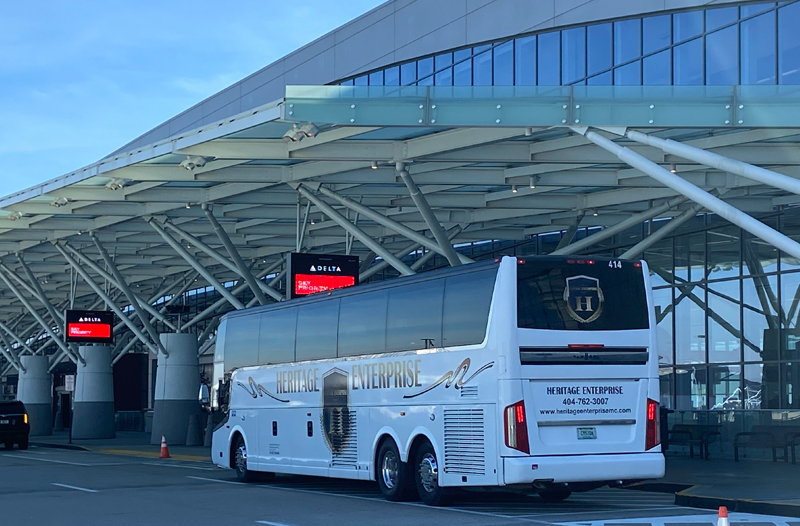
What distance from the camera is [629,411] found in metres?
16.6

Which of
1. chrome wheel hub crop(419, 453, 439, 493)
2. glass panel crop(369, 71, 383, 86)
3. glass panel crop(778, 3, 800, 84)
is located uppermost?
glass panel crop(369, 71, 383, 86)

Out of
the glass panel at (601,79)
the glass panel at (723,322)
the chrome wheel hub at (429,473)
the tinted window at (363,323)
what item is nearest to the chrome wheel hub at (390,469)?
the chrome wheel hub at (429,473)

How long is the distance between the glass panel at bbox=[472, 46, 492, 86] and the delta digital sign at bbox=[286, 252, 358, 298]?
10917mm

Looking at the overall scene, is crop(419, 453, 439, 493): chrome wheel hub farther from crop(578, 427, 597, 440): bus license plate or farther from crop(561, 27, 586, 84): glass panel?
crop(561, 27, 586, 84): glass panel

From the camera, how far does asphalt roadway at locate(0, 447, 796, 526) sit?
1516 cm

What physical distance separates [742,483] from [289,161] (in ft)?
38.2

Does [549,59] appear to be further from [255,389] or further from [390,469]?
[390,469]

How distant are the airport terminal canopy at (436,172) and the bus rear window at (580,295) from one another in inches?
73.4

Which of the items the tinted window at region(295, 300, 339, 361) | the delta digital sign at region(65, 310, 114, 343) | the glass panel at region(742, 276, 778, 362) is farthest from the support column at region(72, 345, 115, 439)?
the tinted window at region(295, 300, 339, 361)

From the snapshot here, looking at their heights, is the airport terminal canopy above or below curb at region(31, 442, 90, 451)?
above

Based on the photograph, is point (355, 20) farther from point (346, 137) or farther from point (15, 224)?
point (346, 137)

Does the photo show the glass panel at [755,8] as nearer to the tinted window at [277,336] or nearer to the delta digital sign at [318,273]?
the delta digital sign at [318,273]

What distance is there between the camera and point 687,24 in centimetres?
3083

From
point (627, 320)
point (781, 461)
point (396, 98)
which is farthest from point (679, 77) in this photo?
point (627, 320)
